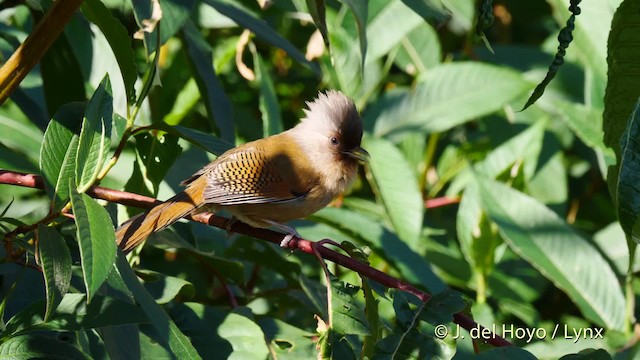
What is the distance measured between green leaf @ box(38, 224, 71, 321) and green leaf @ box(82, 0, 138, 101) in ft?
1.71

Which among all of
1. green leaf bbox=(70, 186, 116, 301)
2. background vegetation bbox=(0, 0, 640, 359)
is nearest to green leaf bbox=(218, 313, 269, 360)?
background vegetation bbox=(0, 0, 640, 359)

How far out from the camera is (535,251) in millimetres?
3223

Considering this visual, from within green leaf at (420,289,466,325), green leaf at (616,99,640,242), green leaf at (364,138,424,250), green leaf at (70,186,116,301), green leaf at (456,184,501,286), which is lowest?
green leaf at (456,184,501,286)

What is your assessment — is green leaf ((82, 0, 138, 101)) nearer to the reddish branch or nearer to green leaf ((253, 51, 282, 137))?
the reddish branch

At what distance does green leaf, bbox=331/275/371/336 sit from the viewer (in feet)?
6.06

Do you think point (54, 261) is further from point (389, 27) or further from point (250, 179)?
point (389, 27)

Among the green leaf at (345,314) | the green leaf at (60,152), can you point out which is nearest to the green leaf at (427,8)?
the green leaf at (345,314)

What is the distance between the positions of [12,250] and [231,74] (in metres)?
2.84

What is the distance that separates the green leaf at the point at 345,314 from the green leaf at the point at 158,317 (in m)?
0.29

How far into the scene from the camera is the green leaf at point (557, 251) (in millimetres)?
3156

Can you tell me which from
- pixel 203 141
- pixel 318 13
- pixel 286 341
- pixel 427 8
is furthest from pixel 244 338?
pixel 427 8

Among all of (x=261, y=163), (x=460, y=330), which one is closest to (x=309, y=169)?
(x=261, y=163)

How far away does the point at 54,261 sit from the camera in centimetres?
168

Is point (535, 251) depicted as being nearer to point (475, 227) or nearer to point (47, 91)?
point (475, 227)
